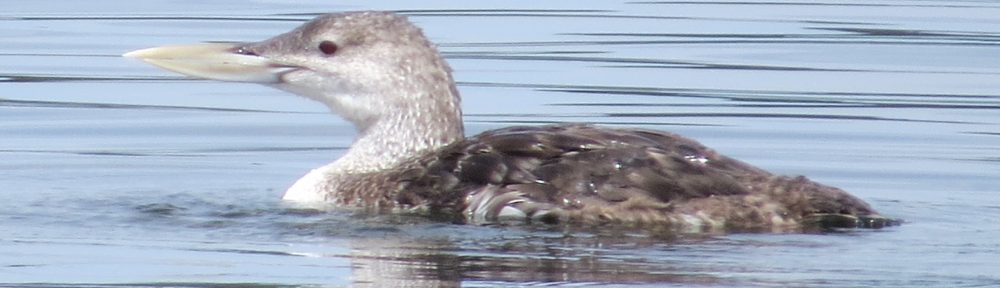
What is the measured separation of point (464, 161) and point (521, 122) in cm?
365

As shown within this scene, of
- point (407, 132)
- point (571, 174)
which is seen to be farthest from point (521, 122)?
point (571, 174)

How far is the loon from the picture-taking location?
31.6 ft

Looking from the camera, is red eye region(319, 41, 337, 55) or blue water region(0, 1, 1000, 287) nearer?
blue water region(0, 1, 1000, 287)

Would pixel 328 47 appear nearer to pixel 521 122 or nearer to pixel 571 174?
pixel 571 174

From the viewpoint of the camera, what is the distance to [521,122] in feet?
44.8

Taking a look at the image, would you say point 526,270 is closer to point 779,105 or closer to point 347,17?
point 347,17

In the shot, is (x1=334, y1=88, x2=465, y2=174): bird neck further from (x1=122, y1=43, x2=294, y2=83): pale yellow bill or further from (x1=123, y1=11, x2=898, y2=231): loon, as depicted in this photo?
(x1=122, y1=43, x2=294, y2=83): pale yellow bill

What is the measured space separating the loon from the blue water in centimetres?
18

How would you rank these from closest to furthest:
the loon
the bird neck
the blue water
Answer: the blue water < the loon < the bird neck

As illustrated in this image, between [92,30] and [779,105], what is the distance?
211 inches

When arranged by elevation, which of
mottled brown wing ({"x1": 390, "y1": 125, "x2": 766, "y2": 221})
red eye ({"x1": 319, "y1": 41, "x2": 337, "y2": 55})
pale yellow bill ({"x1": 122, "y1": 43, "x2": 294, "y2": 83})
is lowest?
mottled brown wing ({"x1": 390, "y1": 125, "x2": 766, "y2": 221})

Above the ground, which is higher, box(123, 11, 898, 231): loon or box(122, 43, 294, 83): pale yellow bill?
box(122, 43, 294, 83): pale yellow bill

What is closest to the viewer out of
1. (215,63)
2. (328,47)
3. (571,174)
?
(571,174)

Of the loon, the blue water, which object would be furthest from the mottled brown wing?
the blue water
